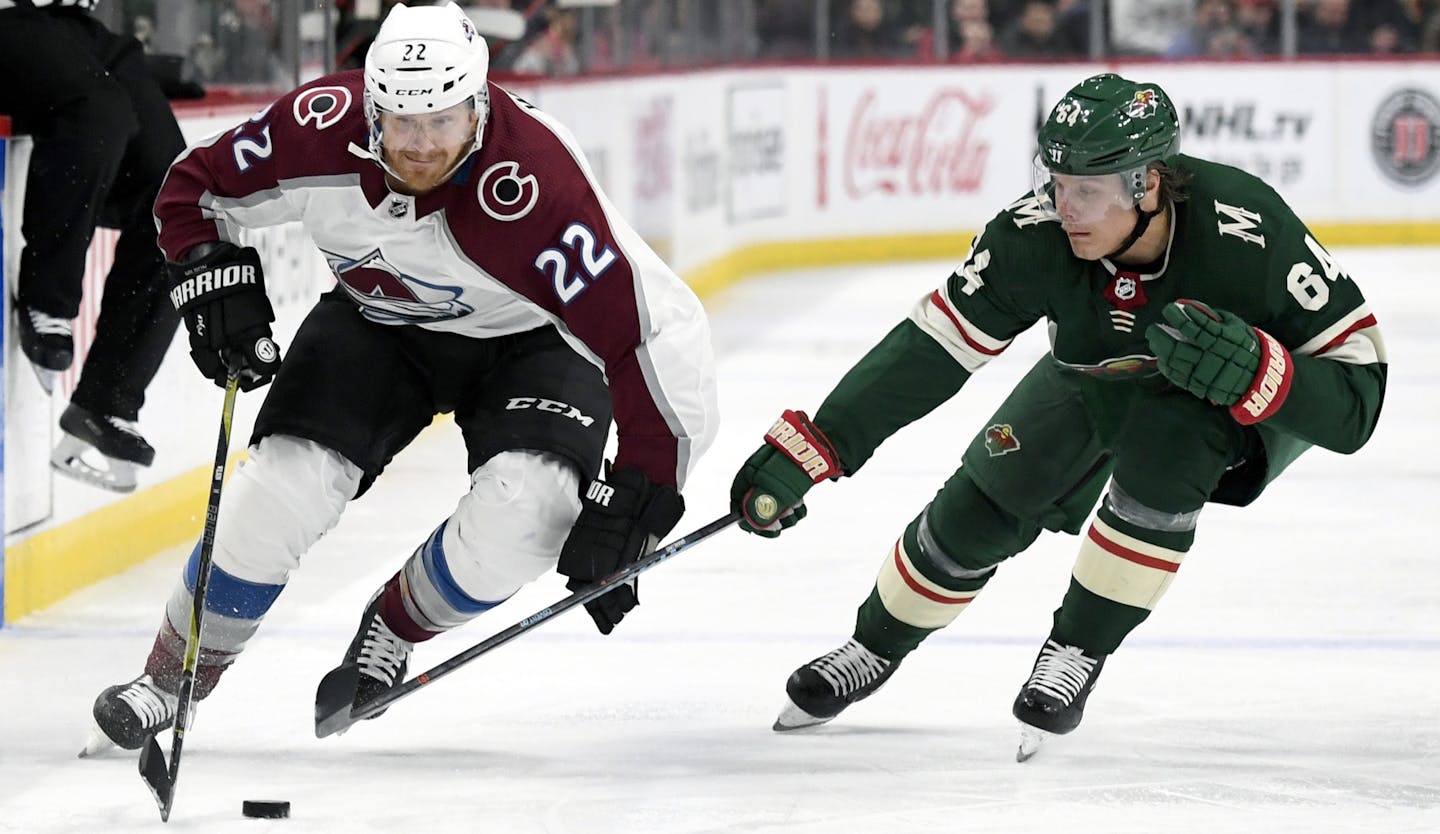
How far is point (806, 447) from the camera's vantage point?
312 centimetres

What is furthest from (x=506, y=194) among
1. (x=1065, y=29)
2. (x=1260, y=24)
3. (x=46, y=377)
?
(x=1260, y=24)

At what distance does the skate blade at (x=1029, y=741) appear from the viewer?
321cm

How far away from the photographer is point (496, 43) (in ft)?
24.6

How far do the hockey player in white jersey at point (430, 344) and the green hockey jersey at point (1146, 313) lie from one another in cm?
28

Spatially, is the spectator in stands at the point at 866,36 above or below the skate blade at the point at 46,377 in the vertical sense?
below

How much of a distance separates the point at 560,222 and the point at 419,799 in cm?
81

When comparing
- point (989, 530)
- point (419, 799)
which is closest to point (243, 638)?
point (419, 799)

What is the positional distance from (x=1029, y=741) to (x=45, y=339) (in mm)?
2047

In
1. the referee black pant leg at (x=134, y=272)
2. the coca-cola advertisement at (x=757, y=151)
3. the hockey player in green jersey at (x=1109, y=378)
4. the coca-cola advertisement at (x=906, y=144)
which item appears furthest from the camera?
the coca-cola advertisement at (x=906, y=144)

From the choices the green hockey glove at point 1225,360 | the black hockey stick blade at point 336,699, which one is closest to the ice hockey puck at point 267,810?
the black hockey stick blade at point 336,699

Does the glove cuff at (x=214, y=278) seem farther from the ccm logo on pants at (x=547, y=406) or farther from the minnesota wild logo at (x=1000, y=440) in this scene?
the minnesota wild logo at (x=1000, y=440)

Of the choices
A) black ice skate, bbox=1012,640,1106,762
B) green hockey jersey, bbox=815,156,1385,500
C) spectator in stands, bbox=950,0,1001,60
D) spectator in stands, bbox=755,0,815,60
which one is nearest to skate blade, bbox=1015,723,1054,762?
black ice skate, bbox=1012,640,1106,762

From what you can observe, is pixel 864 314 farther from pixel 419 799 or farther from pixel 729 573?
pixel 419 799

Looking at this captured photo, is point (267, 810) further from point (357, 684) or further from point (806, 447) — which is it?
point (806, 447)
